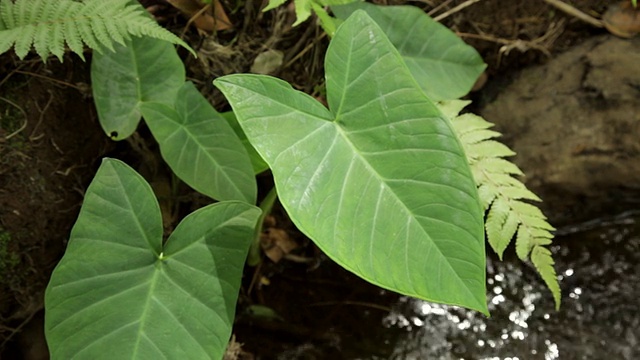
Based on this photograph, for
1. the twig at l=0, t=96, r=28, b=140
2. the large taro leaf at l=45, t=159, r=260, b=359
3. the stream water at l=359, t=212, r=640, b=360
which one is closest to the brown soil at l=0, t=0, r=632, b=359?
the twig at l=0, t=96, r=28, b=140

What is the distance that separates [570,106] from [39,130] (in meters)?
1.42

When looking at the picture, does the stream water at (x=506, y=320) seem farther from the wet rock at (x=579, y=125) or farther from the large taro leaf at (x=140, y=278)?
the large taro leaf at (x=140, y=278)

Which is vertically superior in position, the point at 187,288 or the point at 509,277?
the point at 187,288

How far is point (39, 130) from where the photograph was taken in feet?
4.65

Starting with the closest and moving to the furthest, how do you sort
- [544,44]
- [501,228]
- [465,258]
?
[465,258], [501,228], [544,44]

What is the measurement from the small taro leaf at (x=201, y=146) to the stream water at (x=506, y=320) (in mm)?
595

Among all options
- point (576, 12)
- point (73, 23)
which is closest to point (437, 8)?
point (576, 12)

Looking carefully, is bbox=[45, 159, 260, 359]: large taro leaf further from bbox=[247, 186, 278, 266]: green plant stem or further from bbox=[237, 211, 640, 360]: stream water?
bbox=[237, 211, 640, 360]: stream water

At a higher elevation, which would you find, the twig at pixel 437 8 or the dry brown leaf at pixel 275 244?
the twig at pixel 437 8

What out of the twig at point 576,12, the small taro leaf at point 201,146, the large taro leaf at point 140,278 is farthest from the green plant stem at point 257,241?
the twig at point 576,12

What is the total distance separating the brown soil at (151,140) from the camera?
1.40m

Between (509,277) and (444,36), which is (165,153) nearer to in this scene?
(444,36)

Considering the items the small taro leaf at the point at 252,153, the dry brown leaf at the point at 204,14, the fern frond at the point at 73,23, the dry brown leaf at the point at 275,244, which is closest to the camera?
the fern frond at the point at 73,23

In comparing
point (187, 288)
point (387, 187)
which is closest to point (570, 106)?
point (387, 187)
